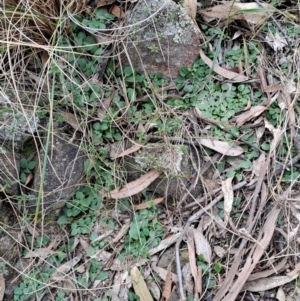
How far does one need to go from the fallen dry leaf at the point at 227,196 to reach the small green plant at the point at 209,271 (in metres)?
0.16

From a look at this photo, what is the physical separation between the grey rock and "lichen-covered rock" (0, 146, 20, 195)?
75 millimetres

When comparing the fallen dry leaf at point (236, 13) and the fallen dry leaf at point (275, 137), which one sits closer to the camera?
the fallen dry leaf at point (275, 137)

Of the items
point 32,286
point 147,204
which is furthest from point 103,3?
point 32,286

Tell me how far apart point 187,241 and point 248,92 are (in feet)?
2.16

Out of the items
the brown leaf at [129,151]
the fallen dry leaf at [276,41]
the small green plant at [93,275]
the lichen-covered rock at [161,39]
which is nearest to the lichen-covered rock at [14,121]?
the brown leaf at [129,151]

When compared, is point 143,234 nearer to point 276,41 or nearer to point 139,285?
point 139,285

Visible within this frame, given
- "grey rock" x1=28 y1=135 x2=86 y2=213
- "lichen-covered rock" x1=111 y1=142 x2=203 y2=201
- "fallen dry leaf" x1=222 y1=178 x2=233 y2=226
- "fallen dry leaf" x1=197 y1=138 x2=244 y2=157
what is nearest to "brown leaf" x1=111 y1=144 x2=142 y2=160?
"lichen-covered rock" x1=111 y1=142 x2=203 y2=201

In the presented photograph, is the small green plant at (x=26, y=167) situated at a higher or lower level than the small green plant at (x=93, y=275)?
higher

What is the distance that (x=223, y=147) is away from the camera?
1.84 m

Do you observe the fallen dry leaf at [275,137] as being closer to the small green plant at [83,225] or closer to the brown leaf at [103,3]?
the small green plant at [83,225]

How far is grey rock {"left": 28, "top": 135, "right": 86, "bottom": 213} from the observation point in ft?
6.08

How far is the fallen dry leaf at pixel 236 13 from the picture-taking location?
6.59 ft

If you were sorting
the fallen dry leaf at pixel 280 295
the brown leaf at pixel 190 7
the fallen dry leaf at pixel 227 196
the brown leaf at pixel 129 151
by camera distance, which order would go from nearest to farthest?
the fallen dry leaf at pixel 280 295 → the fallen dry leaf at pixel 227 196 → the brown leaf at pixel 129 151 → the brown leaf at pixel 190 7

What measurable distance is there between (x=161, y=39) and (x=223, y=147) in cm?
52
